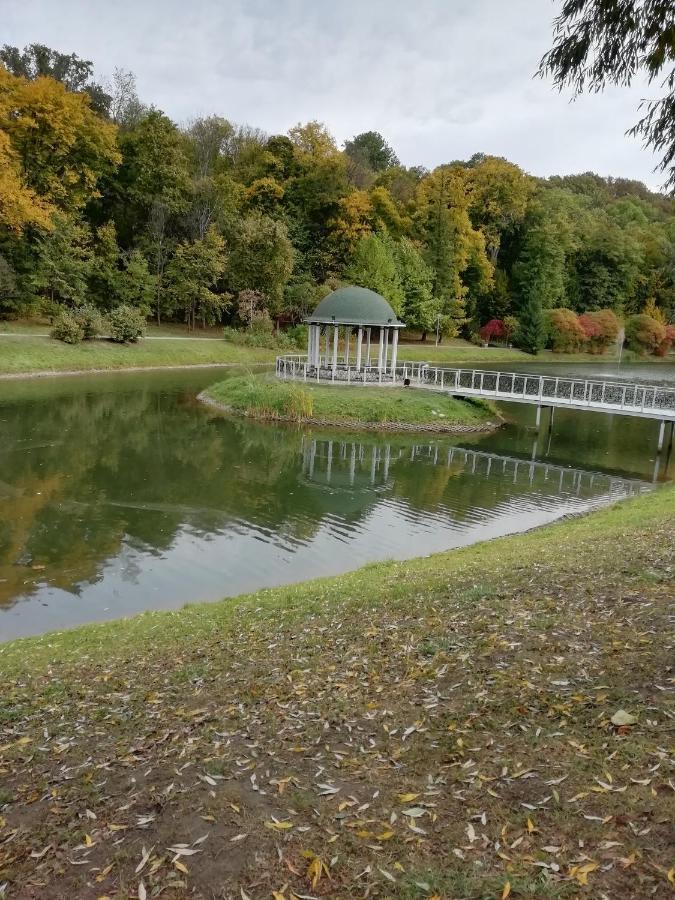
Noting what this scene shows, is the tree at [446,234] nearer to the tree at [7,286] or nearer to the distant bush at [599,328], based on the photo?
the distant bush at [599,328]

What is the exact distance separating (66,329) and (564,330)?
49217 millimetres

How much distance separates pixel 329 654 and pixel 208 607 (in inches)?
148

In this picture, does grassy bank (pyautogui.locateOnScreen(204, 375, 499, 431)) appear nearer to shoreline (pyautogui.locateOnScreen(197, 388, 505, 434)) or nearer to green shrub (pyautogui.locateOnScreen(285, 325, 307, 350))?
shoreline (pyautogui.locateOnScreen(197, 388, 505, 434))

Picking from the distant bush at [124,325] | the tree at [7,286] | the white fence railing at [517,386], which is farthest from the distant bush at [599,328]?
the tree at [7,286]

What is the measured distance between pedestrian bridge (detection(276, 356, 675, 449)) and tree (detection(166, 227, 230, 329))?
20690mm

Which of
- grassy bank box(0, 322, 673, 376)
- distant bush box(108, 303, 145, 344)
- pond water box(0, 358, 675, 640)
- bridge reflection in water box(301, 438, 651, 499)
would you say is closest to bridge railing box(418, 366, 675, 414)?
pond water box(0, 358, 675, 640)

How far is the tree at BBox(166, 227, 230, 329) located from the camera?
5450cm

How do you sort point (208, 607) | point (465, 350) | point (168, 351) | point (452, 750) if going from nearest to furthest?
point (452, 750)
point (208, 607)
point (168, 351)
point (465, 350)

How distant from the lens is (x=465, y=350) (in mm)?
65250

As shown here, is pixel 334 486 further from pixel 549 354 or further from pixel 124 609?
pixel 549 354

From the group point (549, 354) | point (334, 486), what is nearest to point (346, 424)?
point (334, 486)

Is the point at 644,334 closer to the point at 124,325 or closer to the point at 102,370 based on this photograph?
the point at 124,325

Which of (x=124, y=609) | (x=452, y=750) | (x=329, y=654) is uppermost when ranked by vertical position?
(x=452, y=750)

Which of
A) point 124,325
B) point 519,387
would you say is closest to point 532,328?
point 519,387
